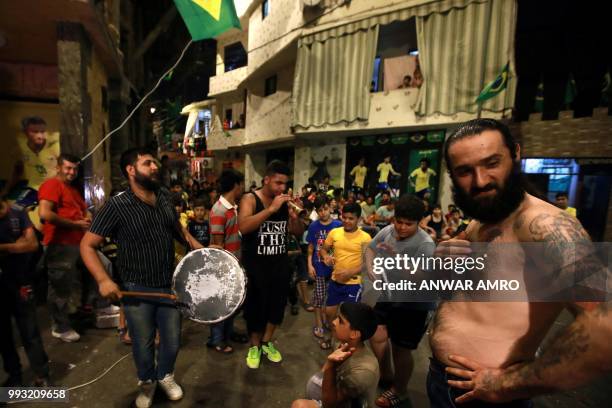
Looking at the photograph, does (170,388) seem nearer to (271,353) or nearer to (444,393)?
(271,353)

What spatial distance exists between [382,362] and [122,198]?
2.88m

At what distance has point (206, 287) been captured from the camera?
2631mm

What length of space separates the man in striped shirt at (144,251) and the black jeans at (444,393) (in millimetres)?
2147

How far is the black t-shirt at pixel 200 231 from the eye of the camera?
4.49 metres

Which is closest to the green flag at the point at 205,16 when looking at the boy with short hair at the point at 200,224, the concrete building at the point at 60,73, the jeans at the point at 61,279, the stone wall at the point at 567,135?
the concrete building at the point at 60,73

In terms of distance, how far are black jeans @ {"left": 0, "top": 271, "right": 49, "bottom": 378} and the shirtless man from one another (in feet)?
11.1

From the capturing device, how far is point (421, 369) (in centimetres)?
353

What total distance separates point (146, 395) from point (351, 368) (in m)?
1.97

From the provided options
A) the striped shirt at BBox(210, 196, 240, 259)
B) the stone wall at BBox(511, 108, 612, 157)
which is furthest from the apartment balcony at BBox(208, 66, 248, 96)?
the striped shirt at BBox(210, 196, 240, 259)

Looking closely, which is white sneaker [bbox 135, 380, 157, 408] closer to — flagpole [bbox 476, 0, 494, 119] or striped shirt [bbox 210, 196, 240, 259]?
striped shirt [bbox 210, 196, 240, 259]

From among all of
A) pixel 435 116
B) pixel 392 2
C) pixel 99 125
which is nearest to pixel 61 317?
pixel 99 125

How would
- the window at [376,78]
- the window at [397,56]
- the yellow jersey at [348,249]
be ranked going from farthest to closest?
the window at [376,78]
the window at [397,56]
the yellow jersey at [348,249]

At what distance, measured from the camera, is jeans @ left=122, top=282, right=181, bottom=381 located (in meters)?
2.51

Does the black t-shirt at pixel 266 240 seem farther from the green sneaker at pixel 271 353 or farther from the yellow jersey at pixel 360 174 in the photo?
the yellow jersey at pixel 360 174
